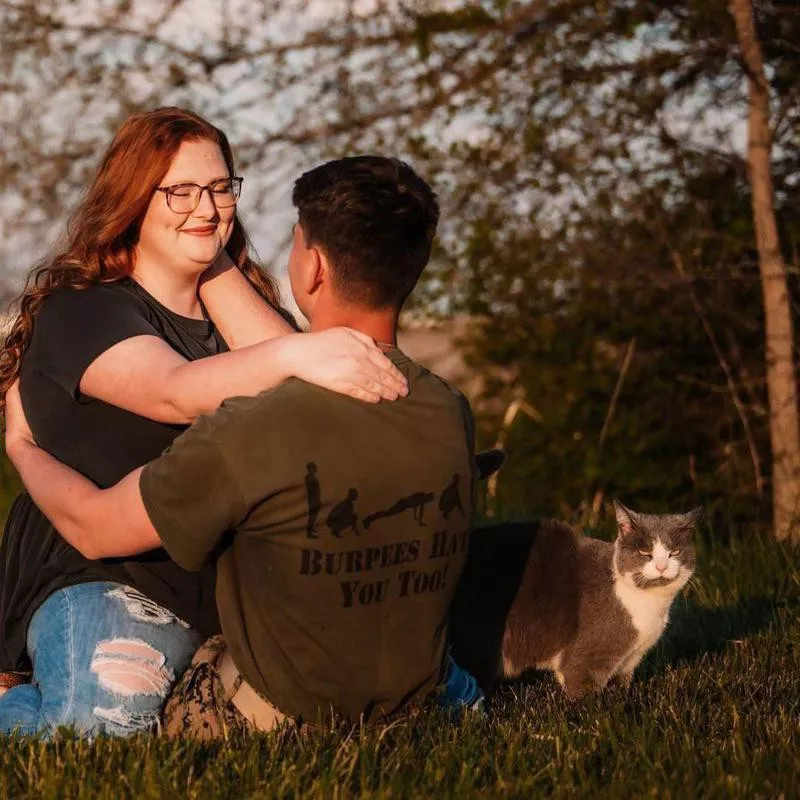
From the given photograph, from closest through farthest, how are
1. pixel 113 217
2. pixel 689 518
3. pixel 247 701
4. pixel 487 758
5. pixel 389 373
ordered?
pixel 389 373
pixel 487 758
pixel 247 701
pixel 113 217
pixel 689 518

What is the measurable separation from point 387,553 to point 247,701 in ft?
1.70

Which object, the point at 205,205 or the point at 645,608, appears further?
the point at 645,608

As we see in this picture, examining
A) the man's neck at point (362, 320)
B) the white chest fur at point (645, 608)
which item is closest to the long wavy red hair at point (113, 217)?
the man's neck at point (362, 320)

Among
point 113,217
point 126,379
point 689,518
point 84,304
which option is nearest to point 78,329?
point 84,304

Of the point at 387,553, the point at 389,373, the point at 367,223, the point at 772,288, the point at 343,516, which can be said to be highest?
the point at 367,223

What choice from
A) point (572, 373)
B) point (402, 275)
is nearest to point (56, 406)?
point (402, 275)

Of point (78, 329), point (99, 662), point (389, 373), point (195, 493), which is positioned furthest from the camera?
point (78, 329)

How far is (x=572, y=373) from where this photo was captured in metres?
9.34

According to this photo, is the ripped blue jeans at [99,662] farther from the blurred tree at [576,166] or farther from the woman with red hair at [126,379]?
the blurred tree at [576,166]

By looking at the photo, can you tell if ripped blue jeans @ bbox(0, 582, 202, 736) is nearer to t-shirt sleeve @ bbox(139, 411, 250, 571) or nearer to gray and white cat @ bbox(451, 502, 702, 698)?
t-shirt sleeve @ bbox(139, 411, 250, 571)

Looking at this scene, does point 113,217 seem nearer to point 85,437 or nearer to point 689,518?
point 85,437

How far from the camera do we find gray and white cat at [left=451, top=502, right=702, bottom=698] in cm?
424

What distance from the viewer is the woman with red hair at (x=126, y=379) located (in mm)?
3158

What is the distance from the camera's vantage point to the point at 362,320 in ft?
9.89
